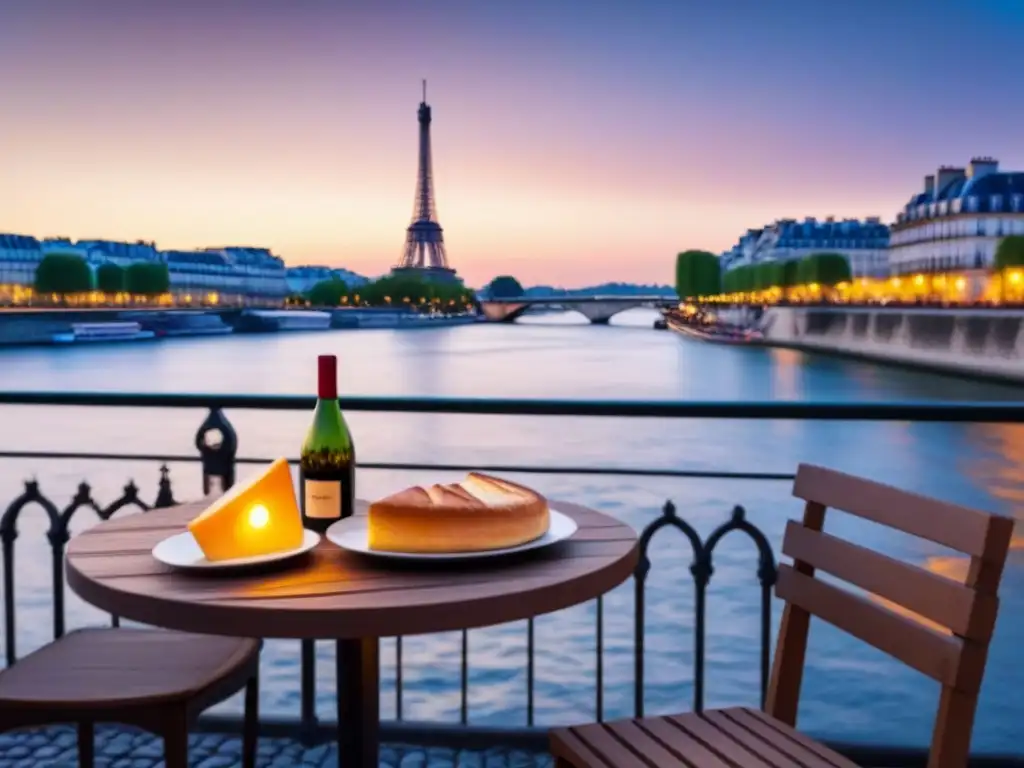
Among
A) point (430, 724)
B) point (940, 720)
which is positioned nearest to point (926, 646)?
point (940, 720)

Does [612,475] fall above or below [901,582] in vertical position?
below

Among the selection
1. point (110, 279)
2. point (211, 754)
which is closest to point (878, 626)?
point (211, 754)

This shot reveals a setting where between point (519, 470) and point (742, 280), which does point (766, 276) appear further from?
point (519, 470)

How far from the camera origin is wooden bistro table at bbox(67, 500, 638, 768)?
1528 millimetres

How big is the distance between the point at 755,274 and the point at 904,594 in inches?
4095

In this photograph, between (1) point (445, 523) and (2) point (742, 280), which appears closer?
(1) point (445, 523)

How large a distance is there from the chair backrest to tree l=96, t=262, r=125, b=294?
104 m

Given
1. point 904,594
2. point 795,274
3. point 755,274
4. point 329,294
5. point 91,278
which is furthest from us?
point 329,294

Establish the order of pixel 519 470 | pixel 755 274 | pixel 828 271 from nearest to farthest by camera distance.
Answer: pixel 519 470 < pixel 828 271 < pixel 755 274

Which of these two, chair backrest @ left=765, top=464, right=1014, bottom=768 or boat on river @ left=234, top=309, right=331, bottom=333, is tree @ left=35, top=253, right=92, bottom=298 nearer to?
boat on river @ left=234, top=309, right=331, bottom=333

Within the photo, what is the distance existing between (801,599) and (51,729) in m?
2.49

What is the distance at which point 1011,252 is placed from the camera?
64062 millimetres

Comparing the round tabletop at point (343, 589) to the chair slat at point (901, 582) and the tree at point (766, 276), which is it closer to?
the chair slat at point (901, 582)

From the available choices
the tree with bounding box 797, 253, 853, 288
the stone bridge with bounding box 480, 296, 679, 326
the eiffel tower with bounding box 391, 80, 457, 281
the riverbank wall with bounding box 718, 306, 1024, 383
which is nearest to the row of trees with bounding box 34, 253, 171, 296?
the eiffel tower with bounding box 391, 80, 457, 281
